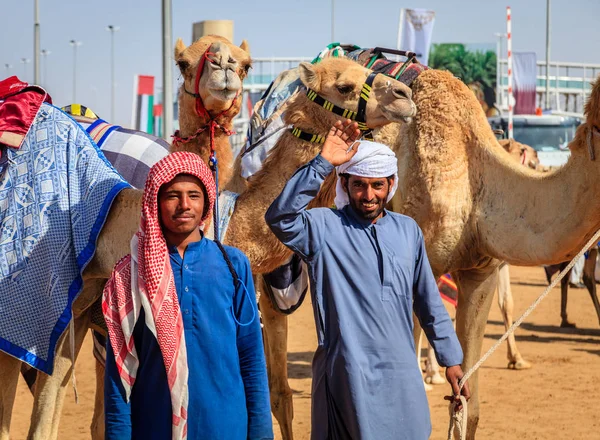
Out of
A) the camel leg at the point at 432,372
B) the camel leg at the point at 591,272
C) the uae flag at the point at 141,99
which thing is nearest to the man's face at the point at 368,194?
the camel leg at the point at 432,372

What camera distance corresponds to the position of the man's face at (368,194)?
3.72 m

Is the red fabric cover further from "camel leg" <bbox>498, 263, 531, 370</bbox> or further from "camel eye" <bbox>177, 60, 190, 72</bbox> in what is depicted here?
"camel leg" <bbox>498, 263, 531, 370</bbox>

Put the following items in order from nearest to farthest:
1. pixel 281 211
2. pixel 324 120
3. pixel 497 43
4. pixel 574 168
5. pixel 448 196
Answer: pixel 281 211 < pixel 324 120 < pixel 574 168 < pixel 448 196 < pixel 497 43

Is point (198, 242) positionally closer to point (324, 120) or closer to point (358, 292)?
point (358, 292)

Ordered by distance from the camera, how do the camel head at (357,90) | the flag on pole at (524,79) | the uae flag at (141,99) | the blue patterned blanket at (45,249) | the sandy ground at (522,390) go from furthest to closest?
the flag on pole at (524,79) < the uae flag at (141,99) < the sandy ground at (522,390) < the camel head at (357,90) < the blue patterned blanket at (45,249)

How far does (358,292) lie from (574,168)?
2400mm

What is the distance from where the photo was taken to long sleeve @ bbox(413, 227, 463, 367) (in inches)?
148

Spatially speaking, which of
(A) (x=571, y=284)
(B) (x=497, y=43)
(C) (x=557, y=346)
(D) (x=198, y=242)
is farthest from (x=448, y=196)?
(B) (x=497, y=43)

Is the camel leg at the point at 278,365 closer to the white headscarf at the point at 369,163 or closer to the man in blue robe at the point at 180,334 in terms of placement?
the white headscarf at the point at 369,163

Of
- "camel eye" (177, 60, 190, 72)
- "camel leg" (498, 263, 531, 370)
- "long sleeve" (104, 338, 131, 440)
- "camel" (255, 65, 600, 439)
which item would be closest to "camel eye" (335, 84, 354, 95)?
"camel eye" (177, 60, 190, 72)

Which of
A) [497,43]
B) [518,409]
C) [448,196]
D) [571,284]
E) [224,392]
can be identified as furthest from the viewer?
[497,43]

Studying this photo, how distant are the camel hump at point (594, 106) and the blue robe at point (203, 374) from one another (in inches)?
116

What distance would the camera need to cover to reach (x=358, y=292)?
143 inches

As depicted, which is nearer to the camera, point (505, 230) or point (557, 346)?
point (505, 230)
